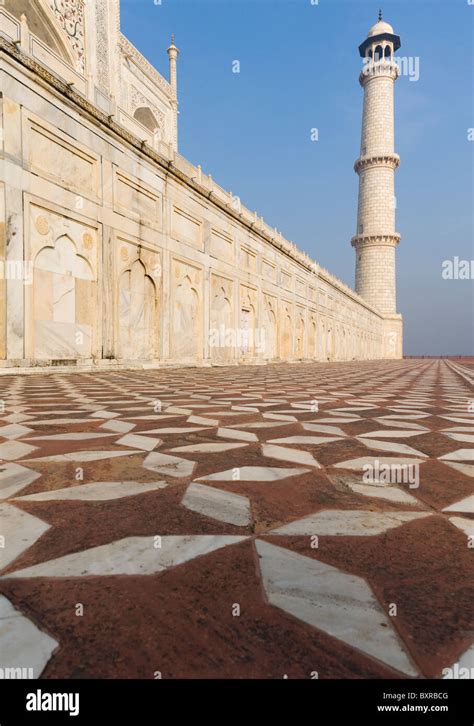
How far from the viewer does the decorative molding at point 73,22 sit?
37.9 ft

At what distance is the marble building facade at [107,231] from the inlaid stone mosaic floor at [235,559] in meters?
6.35

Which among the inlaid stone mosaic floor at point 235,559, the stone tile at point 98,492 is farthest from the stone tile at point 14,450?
the stone tile at point 98,492

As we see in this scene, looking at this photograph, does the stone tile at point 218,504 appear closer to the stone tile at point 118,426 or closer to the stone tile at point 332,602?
the stone tile at point 332,602

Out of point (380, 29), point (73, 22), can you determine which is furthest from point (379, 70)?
point (73, 22)

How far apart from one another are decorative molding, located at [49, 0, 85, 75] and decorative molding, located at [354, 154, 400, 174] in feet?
99.6

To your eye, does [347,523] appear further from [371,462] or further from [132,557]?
[371,462]

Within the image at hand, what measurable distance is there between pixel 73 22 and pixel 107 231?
8.12 m

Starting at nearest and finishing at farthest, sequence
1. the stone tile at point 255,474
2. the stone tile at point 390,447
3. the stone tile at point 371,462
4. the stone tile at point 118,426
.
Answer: the stone tile at point 255,474
the stone tile at point 371,462
the stone tile at point 390,447
the stone tile at point 118,426

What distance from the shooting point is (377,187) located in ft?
121

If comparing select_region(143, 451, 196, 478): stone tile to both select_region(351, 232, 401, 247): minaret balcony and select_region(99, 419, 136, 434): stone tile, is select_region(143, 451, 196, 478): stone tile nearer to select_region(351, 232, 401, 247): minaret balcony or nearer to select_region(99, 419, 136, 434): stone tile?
select_region(99, 419, 136, 434): stone tile

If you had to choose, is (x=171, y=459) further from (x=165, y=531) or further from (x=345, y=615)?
(x=345, y=615)

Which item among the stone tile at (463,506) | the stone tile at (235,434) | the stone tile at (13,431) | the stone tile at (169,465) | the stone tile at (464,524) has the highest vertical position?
the stone tile at (13,431)
